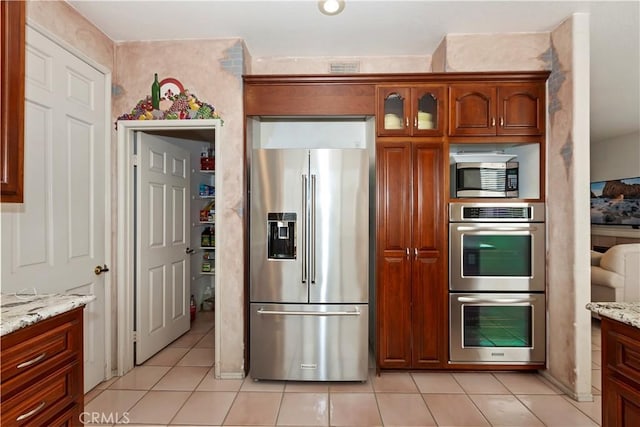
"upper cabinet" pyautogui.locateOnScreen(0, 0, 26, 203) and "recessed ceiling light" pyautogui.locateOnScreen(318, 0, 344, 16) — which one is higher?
"recessed ceiling light" pyautogui.locateOnScreen(318, 0, 344, 16)

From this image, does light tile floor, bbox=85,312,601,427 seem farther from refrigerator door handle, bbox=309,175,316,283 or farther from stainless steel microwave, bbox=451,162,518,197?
stainless steel microwave, bbox=451,162,518,197

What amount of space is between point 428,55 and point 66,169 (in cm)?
303

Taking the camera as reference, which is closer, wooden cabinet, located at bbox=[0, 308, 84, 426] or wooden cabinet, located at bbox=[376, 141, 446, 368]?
wooden cabinet, located at bbox=[0, 308, 84, 426]

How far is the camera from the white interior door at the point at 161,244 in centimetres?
294

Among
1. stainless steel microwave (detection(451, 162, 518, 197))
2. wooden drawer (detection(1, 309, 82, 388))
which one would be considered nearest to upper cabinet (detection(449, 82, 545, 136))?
stainless steel microwave (detection(451, 162, 518, 197))

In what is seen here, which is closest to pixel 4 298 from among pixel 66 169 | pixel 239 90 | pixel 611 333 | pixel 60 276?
pixel 60 276

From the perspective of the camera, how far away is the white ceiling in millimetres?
2357

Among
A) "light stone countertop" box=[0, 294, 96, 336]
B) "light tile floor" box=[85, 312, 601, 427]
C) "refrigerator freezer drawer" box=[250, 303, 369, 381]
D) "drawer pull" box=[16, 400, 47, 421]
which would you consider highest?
"light stone countertop" box=[0, 294, 96, 336]

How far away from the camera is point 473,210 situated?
2721mm

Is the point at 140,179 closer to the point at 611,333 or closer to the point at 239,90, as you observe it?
the point at 239,90

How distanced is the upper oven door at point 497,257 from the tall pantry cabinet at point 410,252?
0.14 meters

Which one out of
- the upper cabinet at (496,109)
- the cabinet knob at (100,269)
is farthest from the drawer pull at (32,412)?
the upper cabinet at (496,109)

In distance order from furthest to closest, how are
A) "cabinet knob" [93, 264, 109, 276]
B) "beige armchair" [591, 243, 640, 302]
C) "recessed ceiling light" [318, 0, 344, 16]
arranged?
"beige armchair" [591, 243, 640, 302] → "cabinet knob" [93, 264, 109, 276] → "recessed ceiling light" [318, 0, 344, 16]

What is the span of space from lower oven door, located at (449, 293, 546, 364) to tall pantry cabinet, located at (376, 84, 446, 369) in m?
0.13
